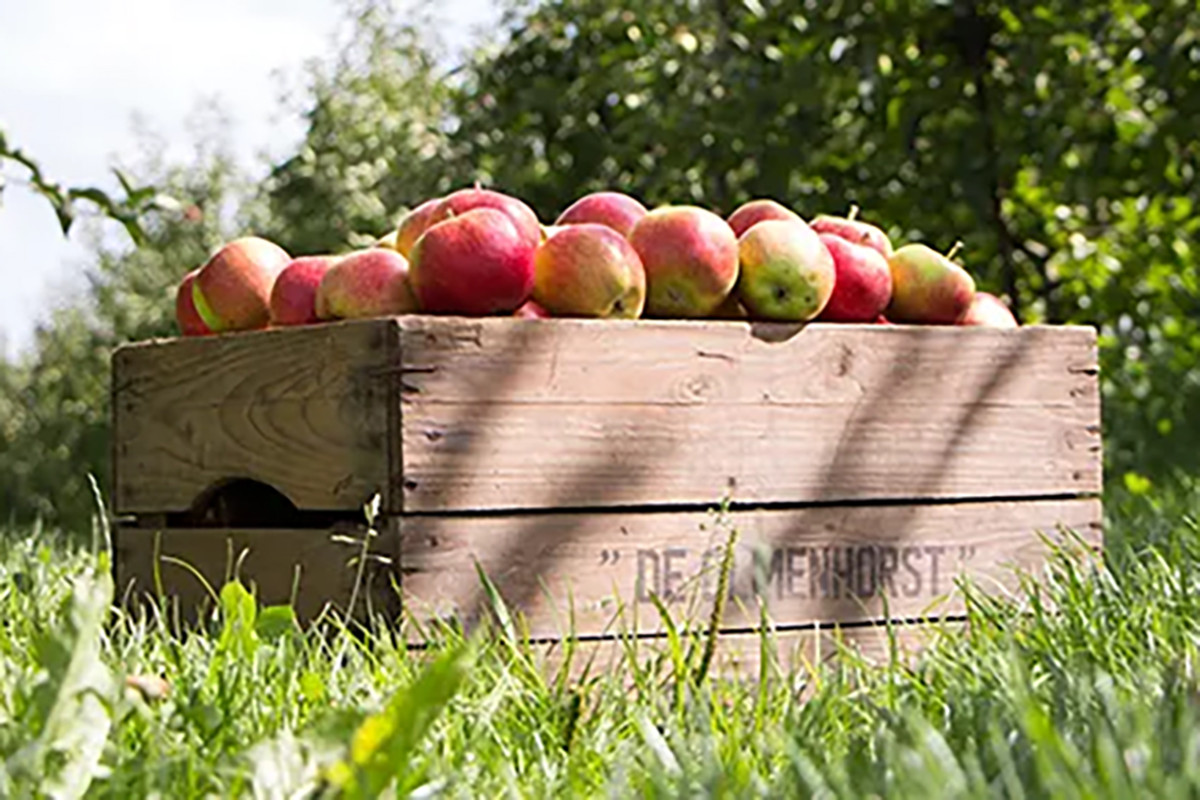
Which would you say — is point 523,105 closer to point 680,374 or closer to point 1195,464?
point 1195,464

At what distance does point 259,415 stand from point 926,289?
1.11 metres

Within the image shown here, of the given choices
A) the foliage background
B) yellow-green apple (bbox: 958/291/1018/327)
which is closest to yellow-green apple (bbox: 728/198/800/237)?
yellow-green apple (bbox: 958/291/1018/327)

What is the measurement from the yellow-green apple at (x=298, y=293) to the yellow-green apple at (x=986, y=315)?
1.08 metres

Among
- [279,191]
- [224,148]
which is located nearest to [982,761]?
[279,191]

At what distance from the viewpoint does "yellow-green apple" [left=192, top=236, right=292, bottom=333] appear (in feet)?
10.2

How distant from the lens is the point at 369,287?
2.81m

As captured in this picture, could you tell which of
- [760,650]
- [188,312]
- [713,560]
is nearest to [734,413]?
[713,560]

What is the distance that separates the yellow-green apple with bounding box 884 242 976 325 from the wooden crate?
12cm

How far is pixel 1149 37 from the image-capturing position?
19.1 ft

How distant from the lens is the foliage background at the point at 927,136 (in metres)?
5.83

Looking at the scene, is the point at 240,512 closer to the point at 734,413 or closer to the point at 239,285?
the point at 239,285

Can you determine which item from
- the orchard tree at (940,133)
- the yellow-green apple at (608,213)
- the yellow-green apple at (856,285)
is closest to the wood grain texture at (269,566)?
the yellow-green apple at (608,213)

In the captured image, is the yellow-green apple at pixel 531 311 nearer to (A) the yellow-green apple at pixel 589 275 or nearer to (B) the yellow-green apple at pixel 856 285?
(A) the yellow-green apple at pixel 589 275

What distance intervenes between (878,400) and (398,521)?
2.76 ft
